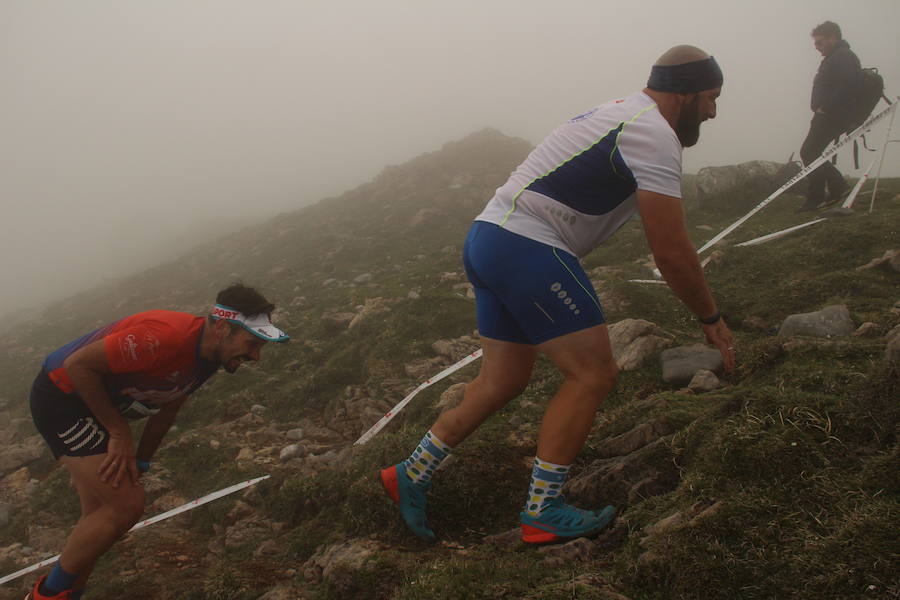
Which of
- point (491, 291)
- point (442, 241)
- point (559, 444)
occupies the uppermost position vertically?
point (491, 291)

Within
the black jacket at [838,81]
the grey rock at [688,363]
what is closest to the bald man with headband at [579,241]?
the grey rock at [688,363]

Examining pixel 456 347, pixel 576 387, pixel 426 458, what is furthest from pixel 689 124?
pixel 456 347

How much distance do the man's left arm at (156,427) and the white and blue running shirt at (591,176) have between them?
320 cm

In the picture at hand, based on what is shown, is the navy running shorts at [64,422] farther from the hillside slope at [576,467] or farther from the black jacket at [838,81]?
the black jacket at [838,81]

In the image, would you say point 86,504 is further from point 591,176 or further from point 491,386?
point 591,176

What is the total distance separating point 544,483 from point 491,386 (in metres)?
0.72

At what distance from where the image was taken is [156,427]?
16.1ft

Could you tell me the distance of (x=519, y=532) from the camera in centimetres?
389

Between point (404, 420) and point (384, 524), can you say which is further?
point (404, 420)

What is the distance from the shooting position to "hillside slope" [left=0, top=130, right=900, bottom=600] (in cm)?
280

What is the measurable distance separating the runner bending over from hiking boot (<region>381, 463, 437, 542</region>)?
56.2 inches

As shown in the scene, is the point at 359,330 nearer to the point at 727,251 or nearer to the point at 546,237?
the point at 727,251

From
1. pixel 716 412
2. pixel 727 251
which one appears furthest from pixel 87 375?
pixel 727 251

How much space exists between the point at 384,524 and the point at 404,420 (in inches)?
104
